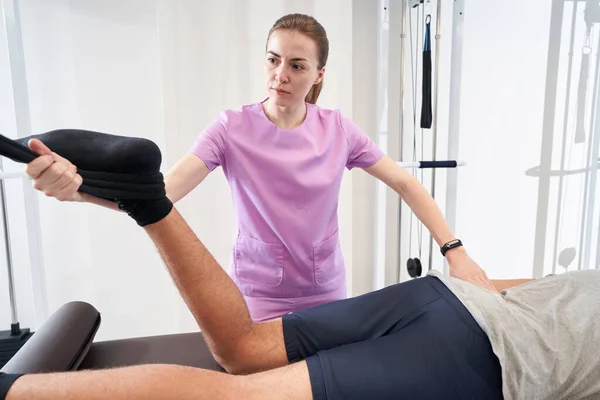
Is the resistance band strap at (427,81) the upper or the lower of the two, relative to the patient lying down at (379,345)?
upper

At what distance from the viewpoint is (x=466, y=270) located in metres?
1.56

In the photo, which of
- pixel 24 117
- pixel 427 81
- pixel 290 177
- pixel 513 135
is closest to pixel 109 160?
pixel 290 177

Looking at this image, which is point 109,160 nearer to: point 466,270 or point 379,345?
point 379,345

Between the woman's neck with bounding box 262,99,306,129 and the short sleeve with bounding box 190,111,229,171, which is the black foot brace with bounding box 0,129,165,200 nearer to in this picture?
the short sleeve with bounding box 190,111,229,171

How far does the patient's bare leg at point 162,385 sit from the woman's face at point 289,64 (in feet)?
2.88

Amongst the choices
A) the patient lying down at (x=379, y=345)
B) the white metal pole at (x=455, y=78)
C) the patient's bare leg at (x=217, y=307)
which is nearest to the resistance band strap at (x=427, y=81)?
the white metal pole at (x=455, y=78)

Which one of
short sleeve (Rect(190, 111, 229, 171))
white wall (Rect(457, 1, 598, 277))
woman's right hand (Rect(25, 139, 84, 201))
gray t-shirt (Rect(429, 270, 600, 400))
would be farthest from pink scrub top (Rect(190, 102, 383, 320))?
white wall (Rect(457, 1, 598, 277))

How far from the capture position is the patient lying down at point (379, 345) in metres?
1.01

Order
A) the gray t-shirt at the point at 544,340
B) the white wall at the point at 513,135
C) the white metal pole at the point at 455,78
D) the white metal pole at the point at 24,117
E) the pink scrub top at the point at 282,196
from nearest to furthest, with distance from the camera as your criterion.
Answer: the gray t-shirt at the point at 544,340 → the pink scrub top at the point at 282,196 → the white metal pole at the point at 24,117 → the white metal pole at the point at 455,78 → the white wall at the point at 513,135

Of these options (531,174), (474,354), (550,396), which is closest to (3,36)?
(474,354)

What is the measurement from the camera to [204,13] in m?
2.36

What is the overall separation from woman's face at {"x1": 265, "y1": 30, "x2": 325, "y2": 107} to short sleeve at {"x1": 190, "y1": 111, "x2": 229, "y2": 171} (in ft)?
0.66

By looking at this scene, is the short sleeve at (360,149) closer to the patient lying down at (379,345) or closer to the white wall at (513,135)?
the patient lying down at (379,345)

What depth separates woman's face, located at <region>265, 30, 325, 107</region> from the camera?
157 cm
